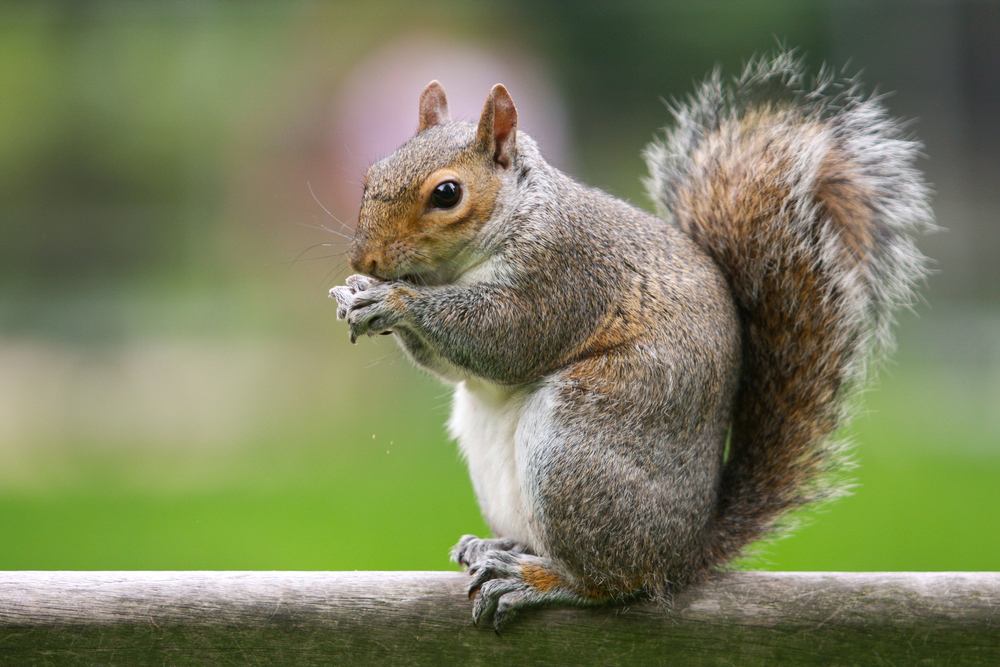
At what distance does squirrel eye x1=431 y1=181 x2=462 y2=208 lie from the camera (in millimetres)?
1390

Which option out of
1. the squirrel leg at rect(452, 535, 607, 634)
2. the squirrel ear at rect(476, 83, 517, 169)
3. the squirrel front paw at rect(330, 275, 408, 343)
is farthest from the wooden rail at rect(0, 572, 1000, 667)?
the squirrel ear at rect(476, 83, 517, 169)

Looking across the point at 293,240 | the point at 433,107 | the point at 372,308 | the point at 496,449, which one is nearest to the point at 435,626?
the point at 496,449

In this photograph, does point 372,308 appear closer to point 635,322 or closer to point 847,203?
point 635,322

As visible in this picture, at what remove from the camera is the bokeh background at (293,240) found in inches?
140

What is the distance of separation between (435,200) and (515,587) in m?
0.59

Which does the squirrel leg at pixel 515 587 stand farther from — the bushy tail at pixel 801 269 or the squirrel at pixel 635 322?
the bushy tail at pixel 801 269

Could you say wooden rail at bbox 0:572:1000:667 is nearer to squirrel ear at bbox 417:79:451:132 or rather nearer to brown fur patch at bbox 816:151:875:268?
brown fur patch at bbox 816:151:875:268

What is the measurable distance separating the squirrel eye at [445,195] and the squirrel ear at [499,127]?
0.10 meters

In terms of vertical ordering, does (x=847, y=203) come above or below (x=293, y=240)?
below

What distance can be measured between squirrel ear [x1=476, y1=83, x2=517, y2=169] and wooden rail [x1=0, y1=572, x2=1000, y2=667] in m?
0.68

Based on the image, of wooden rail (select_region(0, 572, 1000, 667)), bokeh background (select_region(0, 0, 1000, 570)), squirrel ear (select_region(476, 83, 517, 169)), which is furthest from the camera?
bokeh background (select_region(0, 0, 1000, 570))

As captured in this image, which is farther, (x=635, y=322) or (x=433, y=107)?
(x=433, y=107)

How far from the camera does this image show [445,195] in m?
→ 1.39

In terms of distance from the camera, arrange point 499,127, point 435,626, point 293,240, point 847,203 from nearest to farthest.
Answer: point 435,626 → point 499,127 → point 847,203 → point 293,240
